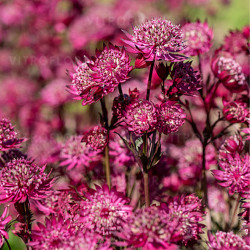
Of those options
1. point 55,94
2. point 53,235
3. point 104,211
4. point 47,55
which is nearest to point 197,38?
point 104,211

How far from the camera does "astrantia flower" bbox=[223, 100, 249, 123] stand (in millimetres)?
1221

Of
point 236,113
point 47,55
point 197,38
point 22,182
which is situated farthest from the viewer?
point 47,55

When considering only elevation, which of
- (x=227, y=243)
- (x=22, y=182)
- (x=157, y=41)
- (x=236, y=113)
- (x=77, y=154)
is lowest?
(x=227, y=243)

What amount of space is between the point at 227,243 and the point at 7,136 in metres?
0.74

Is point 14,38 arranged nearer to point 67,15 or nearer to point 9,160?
point 67,15

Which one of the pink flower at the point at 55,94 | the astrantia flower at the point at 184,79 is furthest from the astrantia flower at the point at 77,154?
the pink flower at the point at 55,94

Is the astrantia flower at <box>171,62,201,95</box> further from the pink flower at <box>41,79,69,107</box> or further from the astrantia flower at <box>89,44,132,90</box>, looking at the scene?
the pink flower at <box>41,79,69,107</box>

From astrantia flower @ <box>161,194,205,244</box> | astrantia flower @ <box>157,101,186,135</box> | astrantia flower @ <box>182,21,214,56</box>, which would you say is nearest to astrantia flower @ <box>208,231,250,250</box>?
astrantia flower @ <box>161,194,205,244</box>

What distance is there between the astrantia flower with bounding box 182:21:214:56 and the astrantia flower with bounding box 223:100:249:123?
27cm

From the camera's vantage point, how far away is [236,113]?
122 centimetres

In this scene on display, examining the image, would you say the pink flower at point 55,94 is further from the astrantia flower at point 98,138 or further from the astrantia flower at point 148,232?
the astrantia flower at point 148,232

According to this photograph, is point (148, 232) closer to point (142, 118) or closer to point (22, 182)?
point (142, 118)

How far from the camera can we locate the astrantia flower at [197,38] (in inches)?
53.9

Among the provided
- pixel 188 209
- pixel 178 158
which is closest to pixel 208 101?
pixel 178 158
